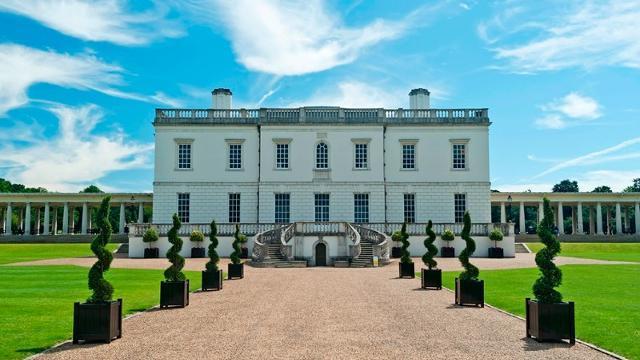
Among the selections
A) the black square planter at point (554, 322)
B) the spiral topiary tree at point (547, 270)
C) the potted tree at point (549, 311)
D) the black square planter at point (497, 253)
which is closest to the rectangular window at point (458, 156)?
the black square planter at point (497, 253)

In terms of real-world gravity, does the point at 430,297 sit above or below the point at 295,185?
below

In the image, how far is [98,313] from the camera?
11.2m

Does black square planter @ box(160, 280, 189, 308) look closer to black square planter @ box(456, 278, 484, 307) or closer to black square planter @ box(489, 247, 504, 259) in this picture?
black square planter @ box(456, 278, 484, 307)

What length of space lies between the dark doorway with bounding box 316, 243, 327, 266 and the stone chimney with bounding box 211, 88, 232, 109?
56.2ft

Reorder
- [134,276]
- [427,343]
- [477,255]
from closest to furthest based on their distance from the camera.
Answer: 1. [427,343]
2. [134,276]
3. [477,255]

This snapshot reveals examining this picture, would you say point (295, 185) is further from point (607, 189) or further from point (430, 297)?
point (607, 189)

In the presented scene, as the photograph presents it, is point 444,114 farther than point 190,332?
Yes

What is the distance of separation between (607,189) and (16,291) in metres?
106

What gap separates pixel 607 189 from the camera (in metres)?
105

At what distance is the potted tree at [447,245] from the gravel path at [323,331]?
2113 centimetres

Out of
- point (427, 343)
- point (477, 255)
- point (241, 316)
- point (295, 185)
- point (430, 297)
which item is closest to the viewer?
point (427, 343)

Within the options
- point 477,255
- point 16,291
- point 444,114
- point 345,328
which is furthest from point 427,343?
point 444,114

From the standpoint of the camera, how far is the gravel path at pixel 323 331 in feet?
33.6

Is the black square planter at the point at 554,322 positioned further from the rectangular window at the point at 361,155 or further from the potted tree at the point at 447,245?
the rectangular window at the point at 361,155
